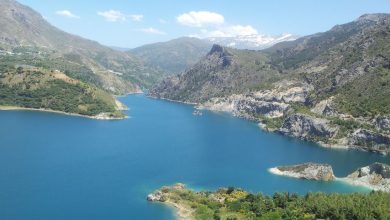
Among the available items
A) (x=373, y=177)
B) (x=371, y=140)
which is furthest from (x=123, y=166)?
(x=371, y=140)

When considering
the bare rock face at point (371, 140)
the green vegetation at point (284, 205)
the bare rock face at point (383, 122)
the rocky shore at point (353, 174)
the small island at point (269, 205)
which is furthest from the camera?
the bare rock face at point (383, 122)

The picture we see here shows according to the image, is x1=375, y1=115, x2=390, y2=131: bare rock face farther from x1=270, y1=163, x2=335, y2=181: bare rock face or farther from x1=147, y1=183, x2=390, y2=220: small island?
x1=147, y1=183, x2=390, y2=220: small island

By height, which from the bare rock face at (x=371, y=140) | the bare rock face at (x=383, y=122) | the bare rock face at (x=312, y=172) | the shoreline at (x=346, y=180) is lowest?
the shoreline at (x=346, y=180)

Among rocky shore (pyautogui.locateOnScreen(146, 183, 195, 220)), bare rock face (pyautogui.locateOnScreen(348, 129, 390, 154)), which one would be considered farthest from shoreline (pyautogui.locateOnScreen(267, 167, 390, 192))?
bare rock face (pyautogui.locateOnScreen(348, 129, 390, 154))

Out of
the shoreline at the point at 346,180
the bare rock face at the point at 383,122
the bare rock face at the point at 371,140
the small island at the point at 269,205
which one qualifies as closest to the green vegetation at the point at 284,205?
the small island at the point at 269,205

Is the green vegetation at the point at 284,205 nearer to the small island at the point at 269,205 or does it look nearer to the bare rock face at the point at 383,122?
the small island at the point at 269,205

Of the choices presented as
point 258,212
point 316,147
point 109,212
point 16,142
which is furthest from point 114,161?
point 316,147

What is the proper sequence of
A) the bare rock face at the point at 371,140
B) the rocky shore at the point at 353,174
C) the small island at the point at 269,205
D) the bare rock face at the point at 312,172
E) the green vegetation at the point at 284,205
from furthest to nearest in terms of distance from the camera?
the bare rock face at the point at 371,140
the bare rock face at the point at 312,172
the rocky shore at the point at 353,174
the small island at the point at 269,205
the green vegetation at the point at 284,205

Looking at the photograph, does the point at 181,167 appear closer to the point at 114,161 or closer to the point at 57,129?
the point at 114,161
